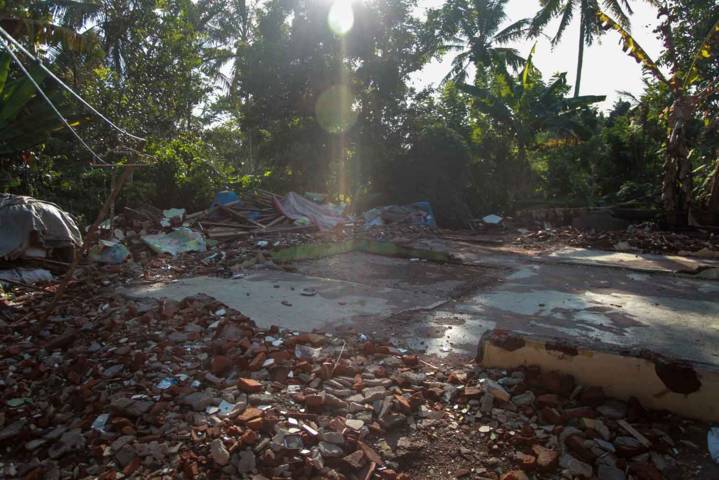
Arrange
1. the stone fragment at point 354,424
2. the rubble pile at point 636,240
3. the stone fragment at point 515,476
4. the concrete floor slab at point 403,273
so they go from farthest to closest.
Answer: the rubble pile at point 636,240
the concrete floor slab at point 403,273
the stone fragment at point 354,424
the stone fragment at point 515,476

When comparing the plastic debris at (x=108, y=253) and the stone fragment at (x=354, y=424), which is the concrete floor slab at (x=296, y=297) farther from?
the plastic debris at (x=108, y=253)

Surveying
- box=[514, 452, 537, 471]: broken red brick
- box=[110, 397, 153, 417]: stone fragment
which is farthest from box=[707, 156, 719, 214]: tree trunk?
box=[110, 397, 153, 417]: stone fragment

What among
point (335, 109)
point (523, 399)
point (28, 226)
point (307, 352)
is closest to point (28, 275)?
point (28, 226)

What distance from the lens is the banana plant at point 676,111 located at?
391 inches

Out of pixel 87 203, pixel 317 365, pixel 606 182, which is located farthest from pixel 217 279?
pixel 606 182

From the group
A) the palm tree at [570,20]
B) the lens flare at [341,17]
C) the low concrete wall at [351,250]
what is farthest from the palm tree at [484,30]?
the low concrete wall at [351,250]

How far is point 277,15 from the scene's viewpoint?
1417 cm

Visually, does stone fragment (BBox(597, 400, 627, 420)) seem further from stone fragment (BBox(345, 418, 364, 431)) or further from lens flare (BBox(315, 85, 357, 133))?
lens flare (BBox(315, 85, 357, 133))

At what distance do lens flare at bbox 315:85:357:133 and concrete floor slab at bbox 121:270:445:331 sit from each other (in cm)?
846

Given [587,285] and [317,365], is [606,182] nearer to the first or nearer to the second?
[587,285]

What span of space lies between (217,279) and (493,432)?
4434 millimetres

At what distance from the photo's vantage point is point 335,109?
13906mm

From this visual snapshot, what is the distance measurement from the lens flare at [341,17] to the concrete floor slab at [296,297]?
982 cm

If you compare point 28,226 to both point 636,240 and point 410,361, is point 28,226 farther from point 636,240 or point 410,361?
point 636,240
